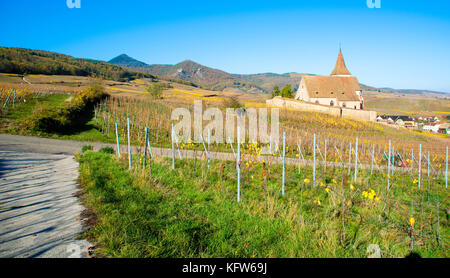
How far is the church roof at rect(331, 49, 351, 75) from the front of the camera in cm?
6198

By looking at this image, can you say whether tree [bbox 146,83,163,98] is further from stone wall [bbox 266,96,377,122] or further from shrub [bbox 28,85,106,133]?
stone wall [bbox 266,96,377,122]

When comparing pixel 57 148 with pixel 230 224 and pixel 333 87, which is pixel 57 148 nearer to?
pixel 230 224

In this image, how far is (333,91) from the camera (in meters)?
51.9

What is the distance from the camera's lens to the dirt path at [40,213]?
3250mm

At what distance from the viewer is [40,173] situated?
7809 mm

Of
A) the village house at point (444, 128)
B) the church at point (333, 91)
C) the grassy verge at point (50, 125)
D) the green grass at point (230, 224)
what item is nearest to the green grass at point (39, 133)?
the grassy verge at point (50, 125)

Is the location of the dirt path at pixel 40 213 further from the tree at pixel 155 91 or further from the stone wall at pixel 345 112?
the tree at pixel 155 91

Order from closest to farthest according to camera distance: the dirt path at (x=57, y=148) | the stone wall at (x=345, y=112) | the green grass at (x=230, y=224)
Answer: the green grass at (x=230, y=224)
the dirt path at (x=57, y=148)
the stone wall at (x=345, y=112)

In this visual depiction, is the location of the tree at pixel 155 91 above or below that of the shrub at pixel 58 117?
above

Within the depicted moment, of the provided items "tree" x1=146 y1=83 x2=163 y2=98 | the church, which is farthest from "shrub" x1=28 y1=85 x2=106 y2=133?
the church

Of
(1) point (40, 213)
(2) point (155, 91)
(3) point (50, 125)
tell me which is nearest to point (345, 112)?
(2) point (155, 91)

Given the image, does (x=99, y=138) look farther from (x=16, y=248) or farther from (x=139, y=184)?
(x=16, y=248)

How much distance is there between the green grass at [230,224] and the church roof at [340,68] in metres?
64.1
